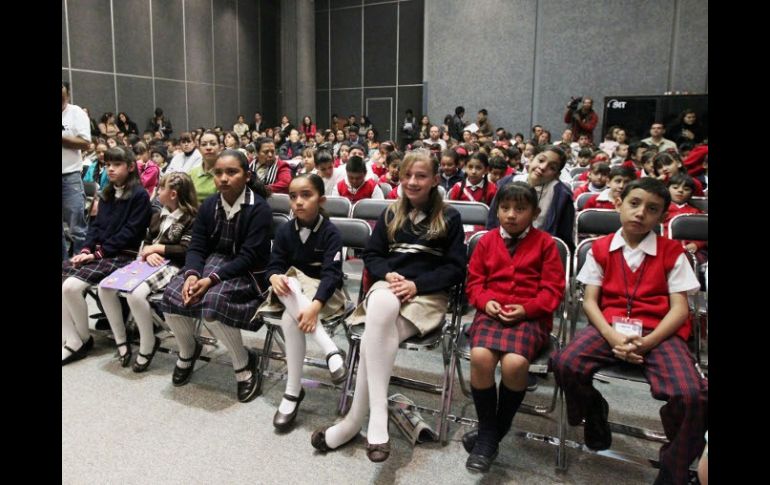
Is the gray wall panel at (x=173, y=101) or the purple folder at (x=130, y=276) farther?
the gray wall panel at (x=173, y=101)

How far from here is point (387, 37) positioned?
1459 cm

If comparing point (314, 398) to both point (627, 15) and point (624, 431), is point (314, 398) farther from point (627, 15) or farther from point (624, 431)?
point (627, 15)

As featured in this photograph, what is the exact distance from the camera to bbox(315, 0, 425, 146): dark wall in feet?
47.1

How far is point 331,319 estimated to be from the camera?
267 centimetres

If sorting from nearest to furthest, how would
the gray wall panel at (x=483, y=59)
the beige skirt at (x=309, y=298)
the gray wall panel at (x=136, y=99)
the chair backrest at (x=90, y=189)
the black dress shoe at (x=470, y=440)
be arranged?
the black dress shoe at (x=470, y=440), the beige skirt at (x=309, y=298), the chair backrest at (x=90, y=189), the gray wall panel at (x=136, y=99), the gray wall panel at (x=483, y=59)

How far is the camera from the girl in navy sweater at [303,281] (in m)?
2.51

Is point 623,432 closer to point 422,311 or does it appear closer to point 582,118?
point 422,311

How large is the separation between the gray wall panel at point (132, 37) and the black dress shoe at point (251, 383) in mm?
10709

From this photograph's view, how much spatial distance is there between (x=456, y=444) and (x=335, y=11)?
15.0m

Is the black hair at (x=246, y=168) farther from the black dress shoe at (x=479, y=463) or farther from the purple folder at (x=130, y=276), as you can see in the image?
the black dress shoe at (x=479, y=463)

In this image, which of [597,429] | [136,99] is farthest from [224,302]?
[136,99]

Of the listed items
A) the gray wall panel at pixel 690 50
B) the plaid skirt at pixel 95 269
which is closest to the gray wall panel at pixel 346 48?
the gray wall panel at pixel 690 50

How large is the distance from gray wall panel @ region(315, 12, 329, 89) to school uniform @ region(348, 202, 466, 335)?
14.0 m

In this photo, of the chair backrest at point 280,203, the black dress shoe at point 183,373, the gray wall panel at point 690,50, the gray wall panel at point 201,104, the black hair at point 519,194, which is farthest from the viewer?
the gray wall panel at point 201,104
